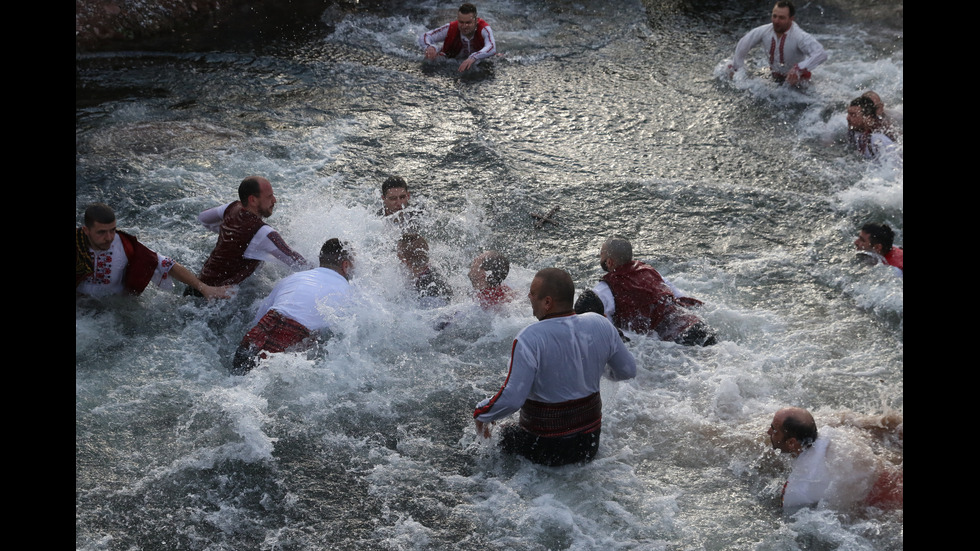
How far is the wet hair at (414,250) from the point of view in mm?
6129

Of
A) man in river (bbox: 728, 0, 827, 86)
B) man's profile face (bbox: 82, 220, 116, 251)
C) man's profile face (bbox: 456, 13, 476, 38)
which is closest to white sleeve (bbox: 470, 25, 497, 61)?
man's profile face (bbox: 456, 13, 476, 38)

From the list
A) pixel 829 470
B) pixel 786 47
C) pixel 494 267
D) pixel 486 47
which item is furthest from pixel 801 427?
pixel 486 47

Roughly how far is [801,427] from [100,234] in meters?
4.65

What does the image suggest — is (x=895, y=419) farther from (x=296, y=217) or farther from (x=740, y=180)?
(x=296, y=217)

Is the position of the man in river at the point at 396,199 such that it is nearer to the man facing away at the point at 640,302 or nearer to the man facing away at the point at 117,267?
the man facing away at the point at 117,267

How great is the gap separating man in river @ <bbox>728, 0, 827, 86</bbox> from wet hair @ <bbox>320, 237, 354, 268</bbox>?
241 inches

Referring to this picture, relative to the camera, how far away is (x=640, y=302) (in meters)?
5.64

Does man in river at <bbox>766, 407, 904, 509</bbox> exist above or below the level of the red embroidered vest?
→ below

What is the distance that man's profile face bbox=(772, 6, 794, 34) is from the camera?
30.9 feet

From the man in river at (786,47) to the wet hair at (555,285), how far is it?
643cm

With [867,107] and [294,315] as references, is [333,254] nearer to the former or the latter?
[294,315]

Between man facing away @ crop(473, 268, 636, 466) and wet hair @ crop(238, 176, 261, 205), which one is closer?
man facing away @ crop(473, 268, 636, 466)

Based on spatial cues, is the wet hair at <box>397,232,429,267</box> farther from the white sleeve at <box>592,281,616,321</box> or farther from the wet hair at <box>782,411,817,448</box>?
the wet hair at <box>782,411,817,448</box>

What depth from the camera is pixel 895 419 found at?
4.80 meters
